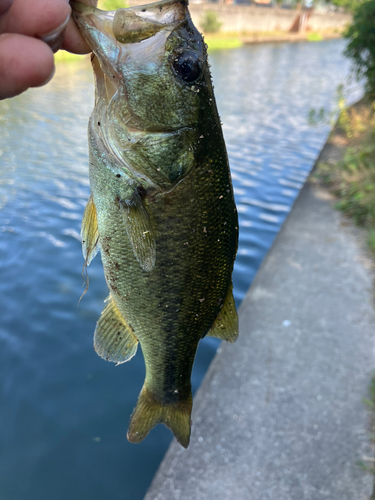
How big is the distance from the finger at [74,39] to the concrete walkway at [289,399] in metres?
2.71

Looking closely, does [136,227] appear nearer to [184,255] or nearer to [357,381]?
[184,255]

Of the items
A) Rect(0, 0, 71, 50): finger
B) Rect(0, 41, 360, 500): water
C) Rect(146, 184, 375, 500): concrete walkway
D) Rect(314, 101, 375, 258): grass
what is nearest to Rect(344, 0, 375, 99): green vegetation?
Rect(314, 101, 375, 258): grass

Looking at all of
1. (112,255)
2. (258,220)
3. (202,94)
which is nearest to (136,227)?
(112,255)

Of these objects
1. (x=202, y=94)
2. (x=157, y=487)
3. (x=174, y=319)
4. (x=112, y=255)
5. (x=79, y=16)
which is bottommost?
(x=157, y=487)

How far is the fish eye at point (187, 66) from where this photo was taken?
4.75 ft

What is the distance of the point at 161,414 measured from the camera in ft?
6.30

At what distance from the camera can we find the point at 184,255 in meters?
1.54

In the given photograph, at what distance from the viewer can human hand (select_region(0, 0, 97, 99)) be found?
101 centimetres

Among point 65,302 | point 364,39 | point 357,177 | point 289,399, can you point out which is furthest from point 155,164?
point 364,39

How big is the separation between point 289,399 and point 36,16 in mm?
3269

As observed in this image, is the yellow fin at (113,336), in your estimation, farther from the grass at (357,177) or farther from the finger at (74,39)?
the grass at (357,177)

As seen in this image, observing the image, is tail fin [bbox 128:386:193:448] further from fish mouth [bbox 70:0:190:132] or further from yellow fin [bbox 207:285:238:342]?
fish mouth [bbox 70:0:190:132]

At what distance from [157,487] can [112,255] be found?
1965 millimetres

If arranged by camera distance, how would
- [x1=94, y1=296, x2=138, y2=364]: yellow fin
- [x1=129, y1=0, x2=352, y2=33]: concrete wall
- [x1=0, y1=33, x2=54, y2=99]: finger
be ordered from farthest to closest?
1. [x1=129, y1=0, x2=352, y2=33]: concrete wall
2. [x1=94, y1=296, x2=138, y2=364]: yellow fin
3. [x1=0, y1=33, x2=54, y2=99]: finger
